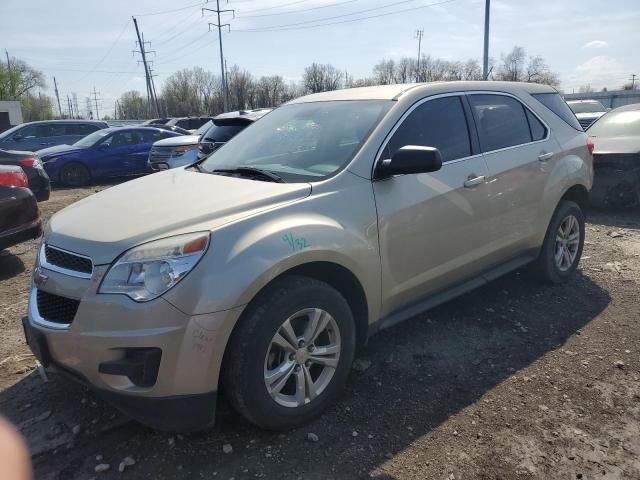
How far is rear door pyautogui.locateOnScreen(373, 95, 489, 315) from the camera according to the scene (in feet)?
10.4

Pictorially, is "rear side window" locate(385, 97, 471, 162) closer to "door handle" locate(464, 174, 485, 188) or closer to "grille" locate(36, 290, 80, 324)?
"door handle" locate(464, 174, 485, 188)

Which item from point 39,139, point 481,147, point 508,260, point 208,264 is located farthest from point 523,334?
point 39,139

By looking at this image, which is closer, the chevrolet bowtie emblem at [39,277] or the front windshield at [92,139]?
the chevrolet bowtie emblem at [39,277]

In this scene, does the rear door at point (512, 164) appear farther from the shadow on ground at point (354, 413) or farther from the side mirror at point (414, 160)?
the side mirror at point (414, 160)

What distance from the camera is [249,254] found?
2.47 m

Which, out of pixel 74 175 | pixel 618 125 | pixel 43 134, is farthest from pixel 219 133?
pixel 43 134

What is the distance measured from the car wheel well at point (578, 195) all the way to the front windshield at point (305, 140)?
2.35 meters

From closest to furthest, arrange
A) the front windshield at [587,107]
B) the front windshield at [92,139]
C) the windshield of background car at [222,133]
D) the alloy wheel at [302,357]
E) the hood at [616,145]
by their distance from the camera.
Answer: the alloy wheel at [302,357]
the hood at [616,145]
the windshield of background car at [222,133]
the front windshield at [92,139]
the front windshield at [587,107]

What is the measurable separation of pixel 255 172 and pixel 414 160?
100cm

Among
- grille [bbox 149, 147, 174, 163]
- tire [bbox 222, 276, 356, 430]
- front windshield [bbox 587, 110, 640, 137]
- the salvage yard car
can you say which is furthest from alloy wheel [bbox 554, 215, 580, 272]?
grille [bbox 149, 147, 174, 163]

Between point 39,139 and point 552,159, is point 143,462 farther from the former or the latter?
point 39,139

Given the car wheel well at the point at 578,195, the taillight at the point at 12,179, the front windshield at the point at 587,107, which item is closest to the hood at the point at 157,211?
the taillight at the point at 12,179

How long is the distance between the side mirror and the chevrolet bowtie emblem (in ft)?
6.60

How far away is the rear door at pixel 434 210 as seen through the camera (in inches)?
125
